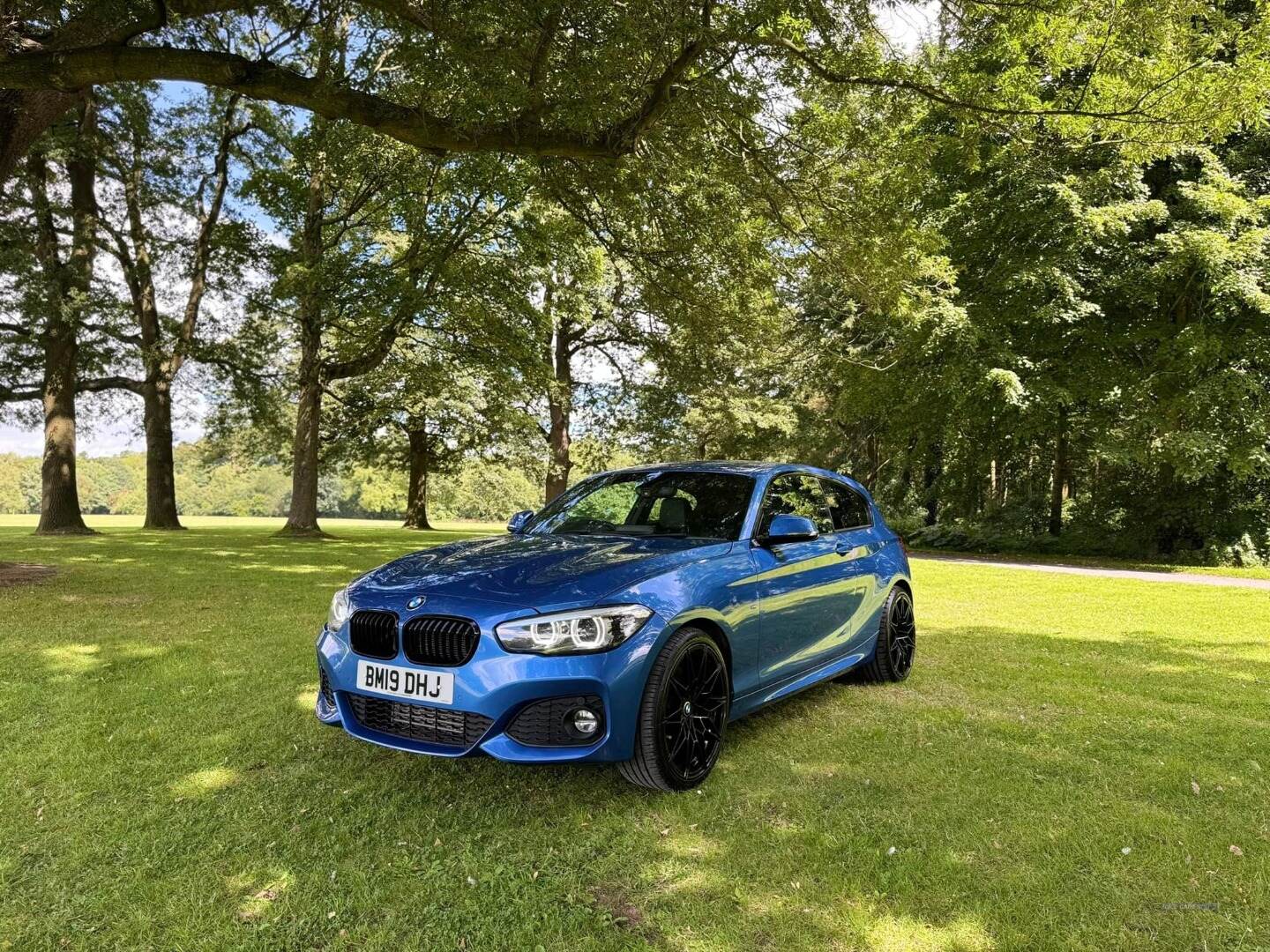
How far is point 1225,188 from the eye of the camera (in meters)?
16.1

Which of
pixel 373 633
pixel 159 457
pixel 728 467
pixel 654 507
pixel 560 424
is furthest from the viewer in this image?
pixel 560 424

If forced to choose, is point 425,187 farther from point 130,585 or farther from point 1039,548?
point 1039,548

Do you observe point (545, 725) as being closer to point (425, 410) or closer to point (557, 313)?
point (557, 313)

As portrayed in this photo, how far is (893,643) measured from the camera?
5.73 metres

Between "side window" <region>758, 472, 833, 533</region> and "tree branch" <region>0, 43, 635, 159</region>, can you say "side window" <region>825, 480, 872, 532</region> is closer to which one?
"side window" <region>758, 472, 833, 533</region>

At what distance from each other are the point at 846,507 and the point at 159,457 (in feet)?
75.1

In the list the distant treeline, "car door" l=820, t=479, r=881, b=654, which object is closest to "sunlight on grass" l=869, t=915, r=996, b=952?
"car door" l=820, t=479, r=881, b=654

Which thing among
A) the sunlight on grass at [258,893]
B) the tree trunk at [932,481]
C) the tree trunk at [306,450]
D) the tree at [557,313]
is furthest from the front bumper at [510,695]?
the tree trunk at [932,481]

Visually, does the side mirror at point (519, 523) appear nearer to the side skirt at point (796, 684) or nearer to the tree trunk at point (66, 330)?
the side skirt at point (796, 684)

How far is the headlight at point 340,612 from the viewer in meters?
3.66

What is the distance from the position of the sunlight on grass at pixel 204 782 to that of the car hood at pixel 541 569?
3.57 feet

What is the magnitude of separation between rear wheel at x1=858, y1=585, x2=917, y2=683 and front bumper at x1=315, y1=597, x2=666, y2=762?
2.88 meters

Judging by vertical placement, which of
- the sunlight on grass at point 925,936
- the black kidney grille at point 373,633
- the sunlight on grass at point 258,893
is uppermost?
the black kidney grille at point 373,633

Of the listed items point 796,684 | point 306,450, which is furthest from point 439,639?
point 306,450
